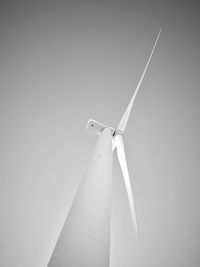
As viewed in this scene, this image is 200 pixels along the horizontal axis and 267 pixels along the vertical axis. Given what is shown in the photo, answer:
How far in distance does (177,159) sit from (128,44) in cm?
650

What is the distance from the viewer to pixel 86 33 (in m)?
12.9

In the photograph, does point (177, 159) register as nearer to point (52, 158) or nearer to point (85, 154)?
point (85, 154)

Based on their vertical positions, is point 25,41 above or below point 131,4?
below

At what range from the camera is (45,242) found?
294 inches

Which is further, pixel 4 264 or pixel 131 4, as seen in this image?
pixel 131 4

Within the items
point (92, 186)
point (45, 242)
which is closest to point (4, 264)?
point (45, 242)

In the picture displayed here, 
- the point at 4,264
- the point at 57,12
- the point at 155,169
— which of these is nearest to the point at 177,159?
the point at 155,169

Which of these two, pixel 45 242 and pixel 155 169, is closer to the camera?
pixel 45 242

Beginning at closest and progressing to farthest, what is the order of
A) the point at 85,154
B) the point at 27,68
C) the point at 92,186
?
1. the point at 92,186
2. the point at 85,154
3. the point at 27,68

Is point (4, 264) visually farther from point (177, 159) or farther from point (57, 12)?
point (57, 12)

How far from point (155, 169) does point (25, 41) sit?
8777 mm

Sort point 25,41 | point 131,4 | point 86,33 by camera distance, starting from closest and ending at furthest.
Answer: point 25,41
point 86,33
point 131,4

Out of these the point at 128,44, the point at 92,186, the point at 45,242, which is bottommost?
the point at 45,242

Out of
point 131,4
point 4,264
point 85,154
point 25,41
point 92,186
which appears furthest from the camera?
point 131,4
